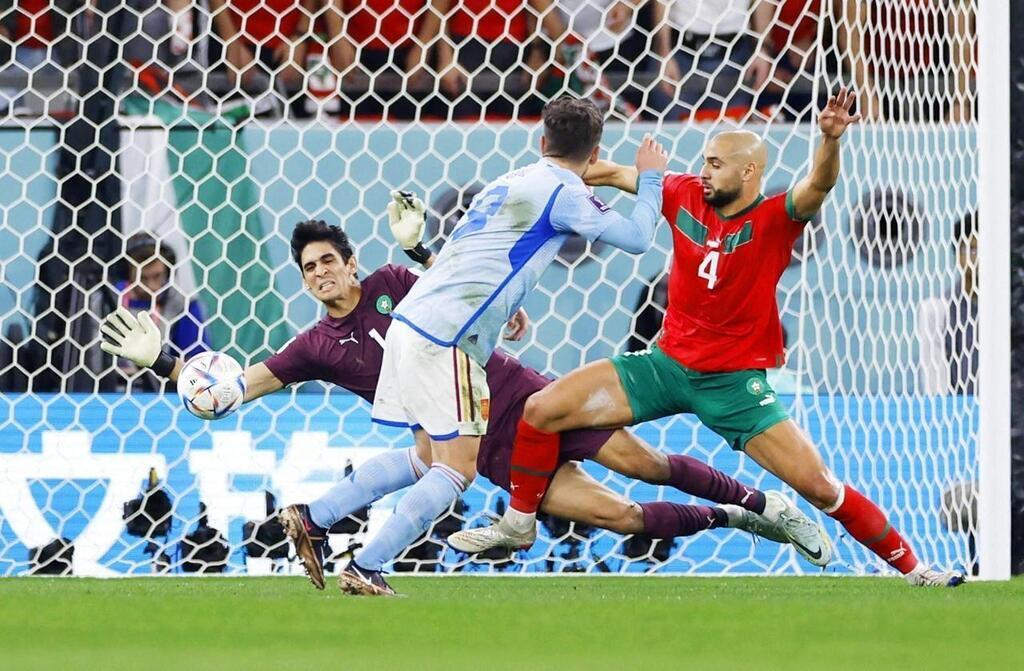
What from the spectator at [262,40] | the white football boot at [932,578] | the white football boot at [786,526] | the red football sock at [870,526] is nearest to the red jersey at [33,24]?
the spectator at [262,40]

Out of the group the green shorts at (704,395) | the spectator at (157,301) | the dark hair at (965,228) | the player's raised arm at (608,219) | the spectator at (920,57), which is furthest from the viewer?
the spectator at (157,301)

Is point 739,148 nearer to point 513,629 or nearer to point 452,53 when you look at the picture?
point 513,629

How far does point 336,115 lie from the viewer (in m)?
8.44

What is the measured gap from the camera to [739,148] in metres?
5.61

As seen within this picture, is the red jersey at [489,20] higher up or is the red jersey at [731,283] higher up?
the red jersey at [489,20]

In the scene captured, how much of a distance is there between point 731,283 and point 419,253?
1.16 metres

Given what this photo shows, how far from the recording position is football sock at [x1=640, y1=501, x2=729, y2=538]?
6.12 meters

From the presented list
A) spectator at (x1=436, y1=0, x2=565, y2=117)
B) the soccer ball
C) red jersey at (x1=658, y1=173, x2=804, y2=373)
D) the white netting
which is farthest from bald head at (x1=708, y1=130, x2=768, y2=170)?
spectator at (x1=436, y1=0, x2=565, y2=117)

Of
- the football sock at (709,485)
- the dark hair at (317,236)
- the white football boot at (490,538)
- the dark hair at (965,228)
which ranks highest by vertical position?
the dark hair at (317,236)

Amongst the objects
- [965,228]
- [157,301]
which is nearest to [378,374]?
[157,301]

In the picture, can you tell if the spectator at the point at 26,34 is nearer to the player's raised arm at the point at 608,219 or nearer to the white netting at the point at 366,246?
the white netting at the point at 366,246

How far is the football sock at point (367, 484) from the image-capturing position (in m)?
5.35

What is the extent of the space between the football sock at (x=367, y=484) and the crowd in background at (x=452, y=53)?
7.68ft

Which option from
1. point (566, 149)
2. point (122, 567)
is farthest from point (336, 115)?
point (566, 149)
